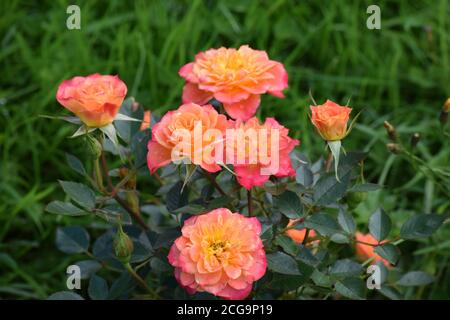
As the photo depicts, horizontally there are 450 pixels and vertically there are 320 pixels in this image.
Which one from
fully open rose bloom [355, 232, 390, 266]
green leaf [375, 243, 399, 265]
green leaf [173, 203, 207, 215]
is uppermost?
green leaf [173, 203, 207, 215]

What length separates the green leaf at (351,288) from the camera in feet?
3.80

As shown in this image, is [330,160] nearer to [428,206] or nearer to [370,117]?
[428,206]

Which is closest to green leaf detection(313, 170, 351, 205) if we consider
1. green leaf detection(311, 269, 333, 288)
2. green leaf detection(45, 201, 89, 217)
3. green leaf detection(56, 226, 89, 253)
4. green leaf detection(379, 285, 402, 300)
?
green leaf detection(311, 269, 333, 288)

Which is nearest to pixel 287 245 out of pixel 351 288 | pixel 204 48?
pixel 351 288

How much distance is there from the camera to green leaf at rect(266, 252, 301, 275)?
Answer: 3.57 ft

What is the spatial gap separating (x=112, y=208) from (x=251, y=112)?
0.25 meters

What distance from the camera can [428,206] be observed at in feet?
5.33

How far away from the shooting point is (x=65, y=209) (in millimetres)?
1118

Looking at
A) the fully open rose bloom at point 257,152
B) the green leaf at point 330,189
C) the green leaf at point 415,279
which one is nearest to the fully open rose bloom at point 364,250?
the green leaf at point 415,279

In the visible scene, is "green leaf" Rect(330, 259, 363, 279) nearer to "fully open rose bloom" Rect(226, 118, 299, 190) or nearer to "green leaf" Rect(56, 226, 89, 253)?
"fully open rose bloom" Rect(226, 118, 299, 190)

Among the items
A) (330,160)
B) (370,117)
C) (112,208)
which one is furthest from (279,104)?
(112,208)

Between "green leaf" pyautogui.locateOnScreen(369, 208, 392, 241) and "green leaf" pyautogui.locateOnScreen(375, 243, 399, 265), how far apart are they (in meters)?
0.04

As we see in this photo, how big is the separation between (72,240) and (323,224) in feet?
1.56

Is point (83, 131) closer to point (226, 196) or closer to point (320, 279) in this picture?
point (226, 196)
